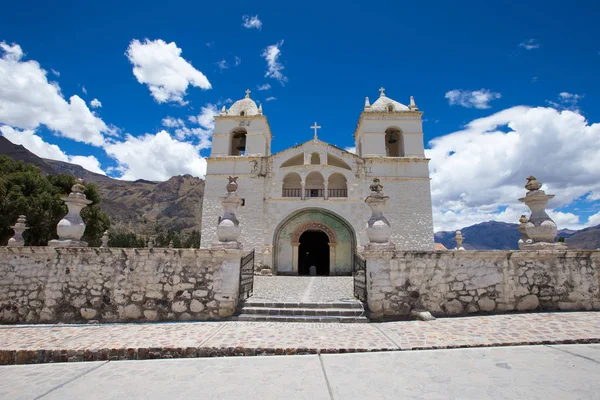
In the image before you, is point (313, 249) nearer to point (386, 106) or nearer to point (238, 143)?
point (238, 143)

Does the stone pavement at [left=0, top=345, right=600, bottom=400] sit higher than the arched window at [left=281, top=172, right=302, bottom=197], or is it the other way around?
the arched window at [left=281, top=172, right=302, bottom=197]

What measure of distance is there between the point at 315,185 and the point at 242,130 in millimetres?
6189

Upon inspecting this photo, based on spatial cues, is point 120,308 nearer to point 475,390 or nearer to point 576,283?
point 475,390

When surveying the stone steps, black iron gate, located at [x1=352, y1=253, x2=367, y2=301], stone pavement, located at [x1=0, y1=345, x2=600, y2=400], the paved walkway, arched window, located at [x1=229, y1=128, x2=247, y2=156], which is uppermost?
arched window, located at [x1=229, y1=128, x2=247, y2=156]

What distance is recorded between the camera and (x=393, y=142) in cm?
2173

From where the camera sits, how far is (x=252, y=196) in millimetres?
18969

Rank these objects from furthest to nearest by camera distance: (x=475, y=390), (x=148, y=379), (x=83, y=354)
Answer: (x=83, y=354) → (x=148, y=379) → (x=475, y=390)

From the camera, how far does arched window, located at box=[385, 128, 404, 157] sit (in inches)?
821

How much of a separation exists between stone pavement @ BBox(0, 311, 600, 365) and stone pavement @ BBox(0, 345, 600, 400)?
0.61ft

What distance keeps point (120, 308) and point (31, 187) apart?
2020cm

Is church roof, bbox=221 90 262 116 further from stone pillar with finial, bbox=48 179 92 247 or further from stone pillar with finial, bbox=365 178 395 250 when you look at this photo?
stone pillar with finial, bbox=365 178 395 250

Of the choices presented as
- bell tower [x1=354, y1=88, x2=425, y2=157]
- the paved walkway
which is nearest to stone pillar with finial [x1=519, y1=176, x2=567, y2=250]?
the paved walkway

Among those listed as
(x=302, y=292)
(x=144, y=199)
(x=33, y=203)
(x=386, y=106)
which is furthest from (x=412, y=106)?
(x=144, y=199)

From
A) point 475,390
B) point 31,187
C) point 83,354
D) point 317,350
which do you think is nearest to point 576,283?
point 475,390
